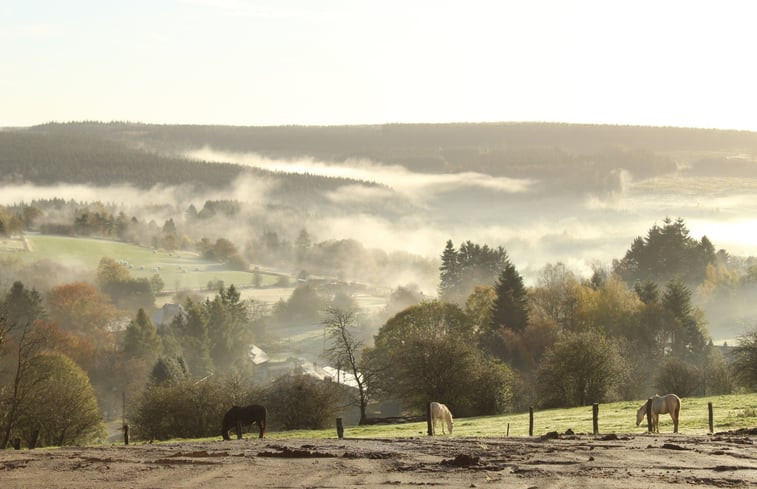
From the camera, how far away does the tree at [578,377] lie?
9425 cm

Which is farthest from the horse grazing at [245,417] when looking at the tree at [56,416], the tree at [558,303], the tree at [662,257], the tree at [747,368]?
the tree at [662,257]

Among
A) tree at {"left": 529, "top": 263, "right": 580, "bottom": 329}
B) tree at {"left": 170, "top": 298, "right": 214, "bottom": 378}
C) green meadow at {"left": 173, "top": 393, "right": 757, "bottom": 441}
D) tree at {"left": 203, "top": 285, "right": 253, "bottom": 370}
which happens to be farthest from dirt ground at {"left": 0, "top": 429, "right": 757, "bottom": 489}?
tree at {"left": 203, "top": 285, "right": 253, "bottom": 370}

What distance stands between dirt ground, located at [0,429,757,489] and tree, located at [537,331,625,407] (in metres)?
51.2

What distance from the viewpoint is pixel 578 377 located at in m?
94.9

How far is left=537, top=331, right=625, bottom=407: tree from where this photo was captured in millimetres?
94250

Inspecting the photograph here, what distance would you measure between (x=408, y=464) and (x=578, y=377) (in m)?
61.9

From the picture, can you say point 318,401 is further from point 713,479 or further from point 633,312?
point 633,312

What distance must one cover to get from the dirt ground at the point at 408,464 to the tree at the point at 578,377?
51170mm

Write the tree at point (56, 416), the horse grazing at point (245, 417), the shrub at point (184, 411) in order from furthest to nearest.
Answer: the shrub at point (184, 411) → the tree at point (56, 416) → the horse grazing at point (245, 417)

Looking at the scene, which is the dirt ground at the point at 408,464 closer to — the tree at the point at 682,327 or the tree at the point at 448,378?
the tree at the point at 448,378

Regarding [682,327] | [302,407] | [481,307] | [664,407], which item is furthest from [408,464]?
[481,307]

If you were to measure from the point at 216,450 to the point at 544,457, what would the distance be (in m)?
11.8

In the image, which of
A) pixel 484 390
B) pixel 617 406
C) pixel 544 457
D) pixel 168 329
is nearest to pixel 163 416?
pixel 484 390

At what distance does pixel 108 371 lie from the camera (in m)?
162
